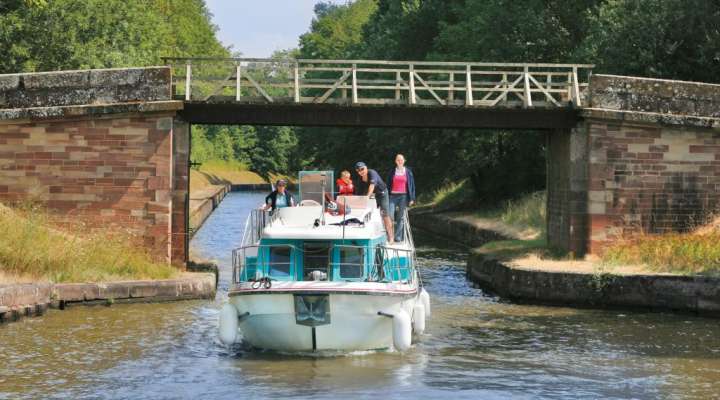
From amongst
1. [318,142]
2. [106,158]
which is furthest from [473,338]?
[318,142]

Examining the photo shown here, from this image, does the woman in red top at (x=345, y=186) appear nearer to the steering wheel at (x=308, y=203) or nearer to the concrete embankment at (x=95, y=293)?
the steering wheel at (x=308, y=203)

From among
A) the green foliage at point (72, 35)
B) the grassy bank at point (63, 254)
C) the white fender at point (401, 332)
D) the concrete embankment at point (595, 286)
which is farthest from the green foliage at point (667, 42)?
the white fender at point (401, 332)

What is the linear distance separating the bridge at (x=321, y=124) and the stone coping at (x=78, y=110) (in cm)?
3

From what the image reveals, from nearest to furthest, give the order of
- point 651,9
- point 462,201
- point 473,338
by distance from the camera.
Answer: point 473,338
point 651,9
point 462,201

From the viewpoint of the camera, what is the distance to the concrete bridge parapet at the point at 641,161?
109ft

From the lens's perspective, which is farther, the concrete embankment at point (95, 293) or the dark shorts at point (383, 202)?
the dark shorts at point (383, 202)

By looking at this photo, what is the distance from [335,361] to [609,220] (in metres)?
14.0

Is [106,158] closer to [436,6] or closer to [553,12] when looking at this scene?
[553,12]

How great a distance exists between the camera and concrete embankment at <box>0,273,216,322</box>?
A: 996 inches

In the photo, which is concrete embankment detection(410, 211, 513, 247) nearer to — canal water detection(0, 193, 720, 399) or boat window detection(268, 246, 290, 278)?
canal water detection(0, 193, 720, 399)

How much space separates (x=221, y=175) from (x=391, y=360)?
88825 millimetres

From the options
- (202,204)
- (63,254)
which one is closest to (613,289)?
(63,254)

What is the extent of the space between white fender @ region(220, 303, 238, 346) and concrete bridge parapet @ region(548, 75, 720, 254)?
14.2 meters

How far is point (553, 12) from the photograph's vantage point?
50125mm
